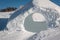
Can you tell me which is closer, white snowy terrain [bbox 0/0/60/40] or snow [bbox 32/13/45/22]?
white snowy terrain [bbox 0/0/60/40]

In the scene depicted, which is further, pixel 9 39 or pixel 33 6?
pixel 33 6

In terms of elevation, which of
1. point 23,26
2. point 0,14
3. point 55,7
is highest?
point 55,7

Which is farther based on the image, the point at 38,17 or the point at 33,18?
the point at 38,17

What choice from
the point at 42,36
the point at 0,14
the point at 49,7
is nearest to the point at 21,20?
the point at 49,7

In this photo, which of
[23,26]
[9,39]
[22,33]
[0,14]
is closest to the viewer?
[9,39]

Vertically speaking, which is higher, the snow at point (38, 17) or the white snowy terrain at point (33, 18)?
the white snowy terrain at point (33, 18)

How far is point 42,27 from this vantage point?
5.09 metres

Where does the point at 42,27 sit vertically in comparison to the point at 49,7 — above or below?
below

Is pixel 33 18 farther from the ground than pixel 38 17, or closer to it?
farther from the ground

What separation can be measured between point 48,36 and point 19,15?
5.89ft

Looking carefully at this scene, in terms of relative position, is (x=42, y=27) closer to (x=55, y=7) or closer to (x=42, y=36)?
(x=55, y=7)

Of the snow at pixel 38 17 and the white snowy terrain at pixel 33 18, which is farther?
the snow at pixel 38 17

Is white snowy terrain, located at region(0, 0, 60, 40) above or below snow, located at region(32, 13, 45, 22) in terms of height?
above

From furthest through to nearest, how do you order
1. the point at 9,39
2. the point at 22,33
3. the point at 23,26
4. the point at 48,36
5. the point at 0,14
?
the point at 0,14 → the point at 23,26 → the point at 22,33 → the point at 9,39 → the point at 48,36
